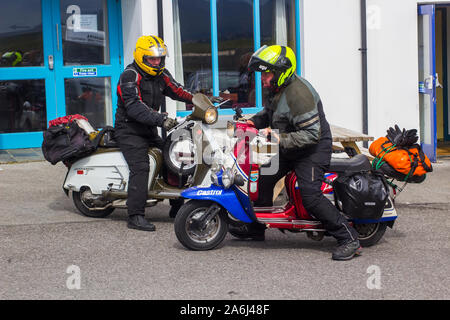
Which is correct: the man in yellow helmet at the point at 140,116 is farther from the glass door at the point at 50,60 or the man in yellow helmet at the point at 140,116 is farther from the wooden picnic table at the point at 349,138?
the glass door at the point at 50,60

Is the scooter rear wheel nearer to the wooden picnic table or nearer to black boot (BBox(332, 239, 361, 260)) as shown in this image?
black boot (BBox(332, 239, 361, 260))

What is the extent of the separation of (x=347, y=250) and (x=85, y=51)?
20.6 feet

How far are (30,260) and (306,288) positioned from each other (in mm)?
2293

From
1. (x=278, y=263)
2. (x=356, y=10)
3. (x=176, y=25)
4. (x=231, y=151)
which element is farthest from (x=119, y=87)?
(x=356, y=10)

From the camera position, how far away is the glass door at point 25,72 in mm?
10984

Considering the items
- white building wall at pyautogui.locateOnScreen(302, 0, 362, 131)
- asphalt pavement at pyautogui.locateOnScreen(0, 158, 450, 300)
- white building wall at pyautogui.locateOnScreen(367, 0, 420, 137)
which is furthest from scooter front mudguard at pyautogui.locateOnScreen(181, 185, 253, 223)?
white building wall at pyautogui.locateOnScreen(367, 0, 420, 137)

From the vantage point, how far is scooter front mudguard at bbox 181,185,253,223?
6285 mm

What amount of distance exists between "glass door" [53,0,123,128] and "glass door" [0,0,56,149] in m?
0.16

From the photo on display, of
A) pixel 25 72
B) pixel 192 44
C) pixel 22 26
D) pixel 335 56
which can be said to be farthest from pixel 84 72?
pixel 335 56

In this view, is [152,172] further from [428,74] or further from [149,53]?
[428,74]

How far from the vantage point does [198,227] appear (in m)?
6.35

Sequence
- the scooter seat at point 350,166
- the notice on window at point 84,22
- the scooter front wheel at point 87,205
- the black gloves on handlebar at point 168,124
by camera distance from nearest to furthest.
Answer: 1. the scooter seat at point 350,166
2. the black gloves on handlebar at point 168,124
3. the scooter front wheel at point 87,205
4. the notice on window at point 84,22

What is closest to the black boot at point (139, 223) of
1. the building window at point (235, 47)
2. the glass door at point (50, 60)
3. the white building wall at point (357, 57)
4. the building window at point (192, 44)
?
the white building wall at point (357, 57)

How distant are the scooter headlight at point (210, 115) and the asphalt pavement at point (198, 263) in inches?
42.0
